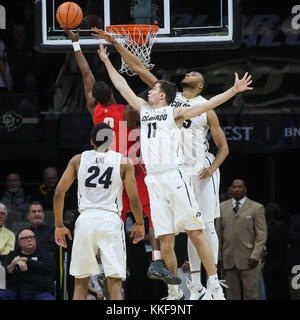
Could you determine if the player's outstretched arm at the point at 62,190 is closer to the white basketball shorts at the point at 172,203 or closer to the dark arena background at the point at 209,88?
the white basketball shorts at the point at 172,203

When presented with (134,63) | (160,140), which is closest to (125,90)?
(134,63)

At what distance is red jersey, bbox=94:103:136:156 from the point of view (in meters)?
10.3

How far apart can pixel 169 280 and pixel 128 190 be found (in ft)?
3.35

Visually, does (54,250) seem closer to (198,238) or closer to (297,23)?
(198,238)

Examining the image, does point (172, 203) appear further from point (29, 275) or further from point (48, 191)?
point (48, 191)

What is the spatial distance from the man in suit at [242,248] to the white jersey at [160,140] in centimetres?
310

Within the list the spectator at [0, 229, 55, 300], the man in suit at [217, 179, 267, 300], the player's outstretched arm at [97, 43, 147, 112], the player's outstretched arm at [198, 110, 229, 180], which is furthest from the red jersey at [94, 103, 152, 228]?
the man in suit at [217, 179, 267, 300]

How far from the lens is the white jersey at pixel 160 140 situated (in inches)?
375

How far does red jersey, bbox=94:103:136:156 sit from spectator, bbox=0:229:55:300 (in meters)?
1.85

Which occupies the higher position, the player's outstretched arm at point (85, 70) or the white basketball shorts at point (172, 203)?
the player's outstretched arm at point (85, 70)

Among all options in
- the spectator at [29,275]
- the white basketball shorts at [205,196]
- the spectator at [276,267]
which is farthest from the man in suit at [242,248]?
the spectator at [29,275]

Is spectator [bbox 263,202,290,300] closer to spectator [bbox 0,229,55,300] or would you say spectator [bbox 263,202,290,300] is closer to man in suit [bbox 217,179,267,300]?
→ man in suit [bbox 217,179,267,300]

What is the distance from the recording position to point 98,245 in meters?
9.09
